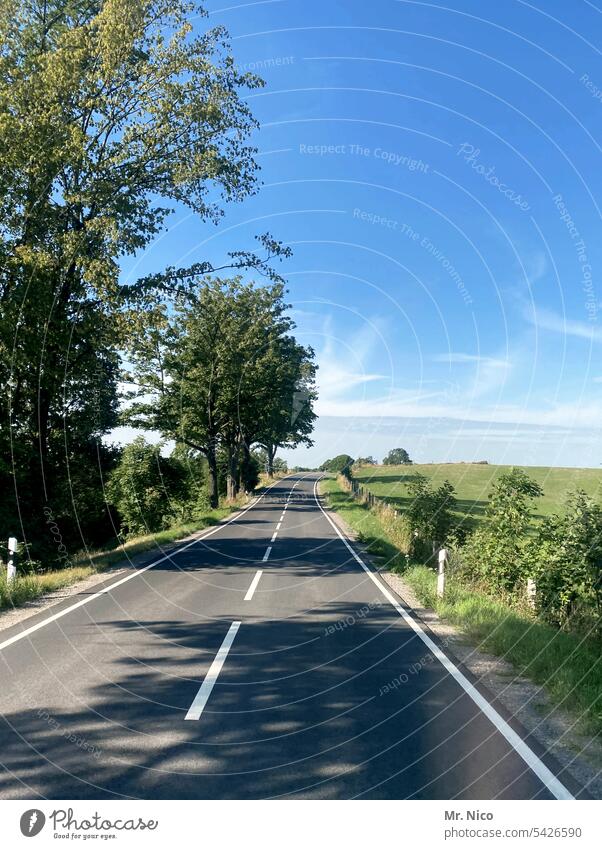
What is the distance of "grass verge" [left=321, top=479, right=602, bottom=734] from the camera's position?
5707 mm

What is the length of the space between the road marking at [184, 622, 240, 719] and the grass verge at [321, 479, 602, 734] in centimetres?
329

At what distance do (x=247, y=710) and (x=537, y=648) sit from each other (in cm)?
402

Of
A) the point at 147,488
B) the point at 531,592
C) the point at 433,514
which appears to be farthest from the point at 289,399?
the point at 531,592

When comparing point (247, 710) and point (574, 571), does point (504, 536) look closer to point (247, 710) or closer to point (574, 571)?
point (574, 571)

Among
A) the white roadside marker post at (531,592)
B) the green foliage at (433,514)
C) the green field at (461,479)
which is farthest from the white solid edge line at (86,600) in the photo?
the green field at (461,479)

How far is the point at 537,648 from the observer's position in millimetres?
7359

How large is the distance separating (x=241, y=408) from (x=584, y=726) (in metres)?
40.2

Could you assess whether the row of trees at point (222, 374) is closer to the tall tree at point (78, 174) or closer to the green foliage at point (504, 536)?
the tall tree at point (78, 174)

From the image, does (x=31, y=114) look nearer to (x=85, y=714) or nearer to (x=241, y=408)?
(x=85, y=714)

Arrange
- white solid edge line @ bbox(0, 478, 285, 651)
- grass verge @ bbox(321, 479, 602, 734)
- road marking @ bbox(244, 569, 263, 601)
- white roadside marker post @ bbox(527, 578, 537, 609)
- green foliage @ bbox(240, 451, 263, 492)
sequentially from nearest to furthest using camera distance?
1. grass verge @ bbox(321, 479, 602, 734)
2. white solid edge line @ bbox(0, 478, 285, 651)
3. road marking @ bbox(244, 569, 263, 601)
4. white roadside marker post @ bbox(527, 578, 537, 609)
5. green foliage @ bbox(240, 451, 263, 492)

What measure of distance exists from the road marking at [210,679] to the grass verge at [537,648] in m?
3.29

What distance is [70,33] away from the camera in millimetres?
14898

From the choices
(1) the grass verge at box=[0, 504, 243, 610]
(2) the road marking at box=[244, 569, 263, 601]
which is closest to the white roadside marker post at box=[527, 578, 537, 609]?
(2) the road marking at box=[244, 569, 263, 601]

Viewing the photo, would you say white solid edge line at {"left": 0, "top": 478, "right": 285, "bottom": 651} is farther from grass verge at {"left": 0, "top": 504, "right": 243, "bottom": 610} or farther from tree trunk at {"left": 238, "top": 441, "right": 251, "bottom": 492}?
tree trunk at {"left": 238, "top": 441, "right": 251, "bottom": 492}
